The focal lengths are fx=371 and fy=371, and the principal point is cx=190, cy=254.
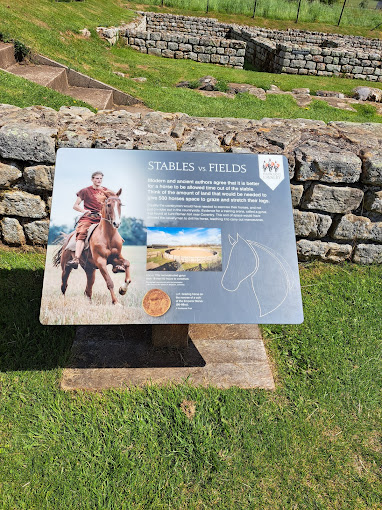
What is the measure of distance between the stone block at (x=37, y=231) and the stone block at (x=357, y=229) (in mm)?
2897

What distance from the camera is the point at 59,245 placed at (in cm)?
219

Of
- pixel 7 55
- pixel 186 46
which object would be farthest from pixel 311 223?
pixel 186 46

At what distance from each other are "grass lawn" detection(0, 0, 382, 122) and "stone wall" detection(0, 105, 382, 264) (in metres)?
1.86

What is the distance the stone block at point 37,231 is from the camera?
12.0 ft

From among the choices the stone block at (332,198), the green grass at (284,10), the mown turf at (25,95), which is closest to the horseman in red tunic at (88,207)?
the stone block at (332,198)

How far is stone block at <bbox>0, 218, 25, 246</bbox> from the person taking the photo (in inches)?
144

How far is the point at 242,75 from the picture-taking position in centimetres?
1106

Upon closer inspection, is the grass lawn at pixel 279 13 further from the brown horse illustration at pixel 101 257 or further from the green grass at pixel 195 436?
the green grass at pixel 195 436

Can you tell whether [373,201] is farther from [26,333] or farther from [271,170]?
[26,333]

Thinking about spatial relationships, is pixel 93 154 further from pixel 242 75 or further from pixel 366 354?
pixel 242 75

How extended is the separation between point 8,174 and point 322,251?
3150 millimetres

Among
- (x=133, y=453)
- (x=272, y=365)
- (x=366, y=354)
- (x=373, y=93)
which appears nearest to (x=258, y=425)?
(x=272, y=365)

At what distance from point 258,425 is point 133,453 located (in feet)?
2.71

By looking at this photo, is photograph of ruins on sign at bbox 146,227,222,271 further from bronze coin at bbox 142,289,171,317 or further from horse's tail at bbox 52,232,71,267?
horse's tail at bbox 52,232,71,267
